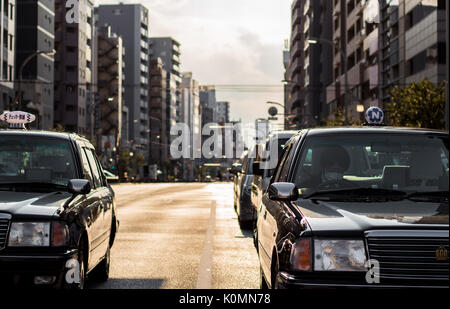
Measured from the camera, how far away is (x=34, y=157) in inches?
295

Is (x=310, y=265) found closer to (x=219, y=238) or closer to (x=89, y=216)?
(x=89, y=216)

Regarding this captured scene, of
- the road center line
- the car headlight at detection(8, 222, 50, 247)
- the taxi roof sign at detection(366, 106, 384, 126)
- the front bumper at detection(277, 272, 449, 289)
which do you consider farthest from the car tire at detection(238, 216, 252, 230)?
the front bumper at detection(277, 272, 449, 289)

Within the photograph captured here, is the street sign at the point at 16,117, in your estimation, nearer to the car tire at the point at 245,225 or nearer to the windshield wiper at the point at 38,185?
the windshield wiper at the point at 38,185

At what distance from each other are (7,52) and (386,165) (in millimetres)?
71623

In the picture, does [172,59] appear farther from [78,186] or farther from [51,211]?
[51,211]

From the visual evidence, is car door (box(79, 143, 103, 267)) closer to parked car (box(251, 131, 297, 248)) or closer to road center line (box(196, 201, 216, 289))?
road center line (box(196, 201, 216, 289))

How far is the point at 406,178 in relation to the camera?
5.81 metres

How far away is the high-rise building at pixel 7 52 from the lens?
7012 cm

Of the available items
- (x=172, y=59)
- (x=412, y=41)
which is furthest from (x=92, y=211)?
(x=172, y=59)

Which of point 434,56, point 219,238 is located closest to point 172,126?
point 434,56

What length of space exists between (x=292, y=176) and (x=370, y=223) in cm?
134

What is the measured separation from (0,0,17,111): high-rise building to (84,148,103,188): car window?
205 ft

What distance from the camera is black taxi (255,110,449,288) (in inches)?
173

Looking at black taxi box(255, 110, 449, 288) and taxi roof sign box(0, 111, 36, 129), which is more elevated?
taxi roof sign box(0, 111, 36, 129)
